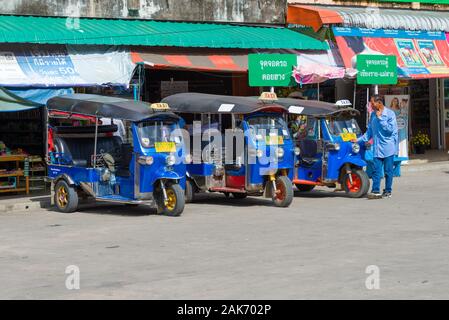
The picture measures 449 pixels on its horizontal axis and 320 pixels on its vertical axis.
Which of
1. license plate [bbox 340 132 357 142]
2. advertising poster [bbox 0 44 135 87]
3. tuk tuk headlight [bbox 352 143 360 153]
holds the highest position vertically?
advertising poster [bbox 0 44 135 87]

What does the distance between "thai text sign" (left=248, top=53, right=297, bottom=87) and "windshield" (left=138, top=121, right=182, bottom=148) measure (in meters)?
6.03

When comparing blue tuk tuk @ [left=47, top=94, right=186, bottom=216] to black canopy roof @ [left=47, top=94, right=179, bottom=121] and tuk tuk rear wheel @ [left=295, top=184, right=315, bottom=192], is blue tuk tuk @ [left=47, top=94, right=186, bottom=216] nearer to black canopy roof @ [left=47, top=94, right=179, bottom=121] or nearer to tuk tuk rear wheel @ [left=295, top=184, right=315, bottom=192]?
black canopy roof @ [left=47, top=94, right=179, bottom=121]

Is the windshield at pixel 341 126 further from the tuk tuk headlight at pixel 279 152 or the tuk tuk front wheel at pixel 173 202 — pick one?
the tuk tuk front wheel at pixel 173 202

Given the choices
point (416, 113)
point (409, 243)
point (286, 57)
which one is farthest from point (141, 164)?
point (416, 113)

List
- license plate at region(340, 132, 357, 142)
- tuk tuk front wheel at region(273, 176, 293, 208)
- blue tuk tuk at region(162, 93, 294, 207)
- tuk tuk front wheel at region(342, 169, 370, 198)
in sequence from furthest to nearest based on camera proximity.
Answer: license plate at region(340, 132, 357, 142)
tuk tuk front wheel at region(342, 169, 370, 198)
blue tuk tuk at region(162, 93, 294, 207)
tuk tuk front wheel at region(273, 176, 293, 208)

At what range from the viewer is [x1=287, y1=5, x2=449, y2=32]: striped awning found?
24.8 meters

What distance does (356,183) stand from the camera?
58.0 feet

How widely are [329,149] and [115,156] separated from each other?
4108 millimetres

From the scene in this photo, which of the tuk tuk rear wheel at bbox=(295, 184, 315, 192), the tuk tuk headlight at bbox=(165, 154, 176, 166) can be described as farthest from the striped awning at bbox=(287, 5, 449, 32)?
the tuk tuk headlight at bbox=(165, 154, 176, 166)

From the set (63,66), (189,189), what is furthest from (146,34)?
(189,189)

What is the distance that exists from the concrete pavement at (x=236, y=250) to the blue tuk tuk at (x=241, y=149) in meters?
0.45

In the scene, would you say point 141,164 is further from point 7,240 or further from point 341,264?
point 341,264

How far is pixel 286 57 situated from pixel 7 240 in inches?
445

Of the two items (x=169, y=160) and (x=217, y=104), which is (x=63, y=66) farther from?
(x=169, y=160)
